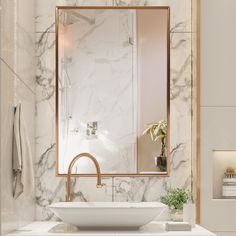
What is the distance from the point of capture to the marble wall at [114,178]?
3.23m

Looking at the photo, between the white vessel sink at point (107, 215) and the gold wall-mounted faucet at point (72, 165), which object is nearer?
the white vessel sink at point (107, 215)

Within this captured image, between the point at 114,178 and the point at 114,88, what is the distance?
507mm

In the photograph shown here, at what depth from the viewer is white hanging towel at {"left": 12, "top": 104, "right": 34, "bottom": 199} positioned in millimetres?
2480

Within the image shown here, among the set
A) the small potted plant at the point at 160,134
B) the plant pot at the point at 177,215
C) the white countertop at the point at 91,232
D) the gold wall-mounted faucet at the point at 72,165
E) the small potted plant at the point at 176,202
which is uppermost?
the small potted plant at the point at 160,134

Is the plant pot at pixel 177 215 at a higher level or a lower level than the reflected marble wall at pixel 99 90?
lower

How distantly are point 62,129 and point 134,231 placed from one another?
813mm

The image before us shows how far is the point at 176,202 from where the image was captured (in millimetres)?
3008

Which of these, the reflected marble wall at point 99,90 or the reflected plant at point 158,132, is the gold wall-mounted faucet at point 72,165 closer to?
the reflected marble wall at point 99,90

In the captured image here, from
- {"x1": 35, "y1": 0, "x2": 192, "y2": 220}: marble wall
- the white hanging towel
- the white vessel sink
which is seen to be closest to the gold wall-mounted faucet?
{"x1": 35, "y1": 0, "x2": 192, "y2": 220}: marble wall

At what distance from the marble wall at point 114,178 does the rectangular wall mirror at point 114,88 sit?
4cm

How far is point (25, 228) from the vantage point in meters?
2.81
